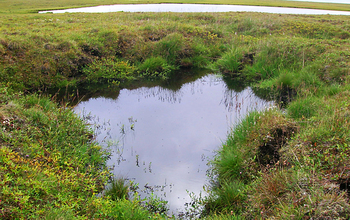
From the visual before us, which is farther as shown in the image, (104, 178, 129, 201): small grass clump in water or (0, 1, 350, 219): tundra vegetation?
(104, 178, 129, 201): small grass clump in water

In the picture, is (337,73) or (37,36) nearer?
(337,73)

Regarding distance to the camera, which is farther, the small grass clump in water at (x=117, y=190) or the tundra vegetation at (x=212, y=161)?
the small grass clump in water at (x=117, y=190)

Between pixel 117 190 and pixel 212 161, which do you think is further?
pixel 212 161

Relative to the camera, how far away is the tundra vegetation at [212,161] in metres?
3.51

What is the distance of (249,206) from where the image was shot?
3.86 m

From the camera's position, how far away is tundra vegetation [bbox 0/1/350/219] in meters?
3.51

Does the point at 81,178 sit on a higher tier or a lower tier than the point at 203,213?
higher

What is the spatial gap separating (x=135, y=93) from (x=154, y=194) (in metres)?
5.80

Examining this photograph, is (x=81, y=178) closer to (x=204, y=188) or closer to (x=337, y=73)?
(x=204, y=188)

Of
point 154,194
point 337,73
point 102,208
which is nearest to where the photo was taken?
point 102,208

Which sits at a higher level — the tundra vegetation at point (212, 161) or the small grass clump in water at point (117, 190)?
the tundra vegetation at point (212, 161)

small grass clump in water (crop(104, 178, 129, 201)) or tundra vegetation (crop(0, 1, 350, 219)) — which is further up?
tundra vegetation (crop(0, 1, 350, 219))

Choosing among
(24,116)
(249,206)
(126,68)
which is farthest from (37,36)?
(249,206)

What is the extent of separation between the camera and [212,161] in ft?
18.0
